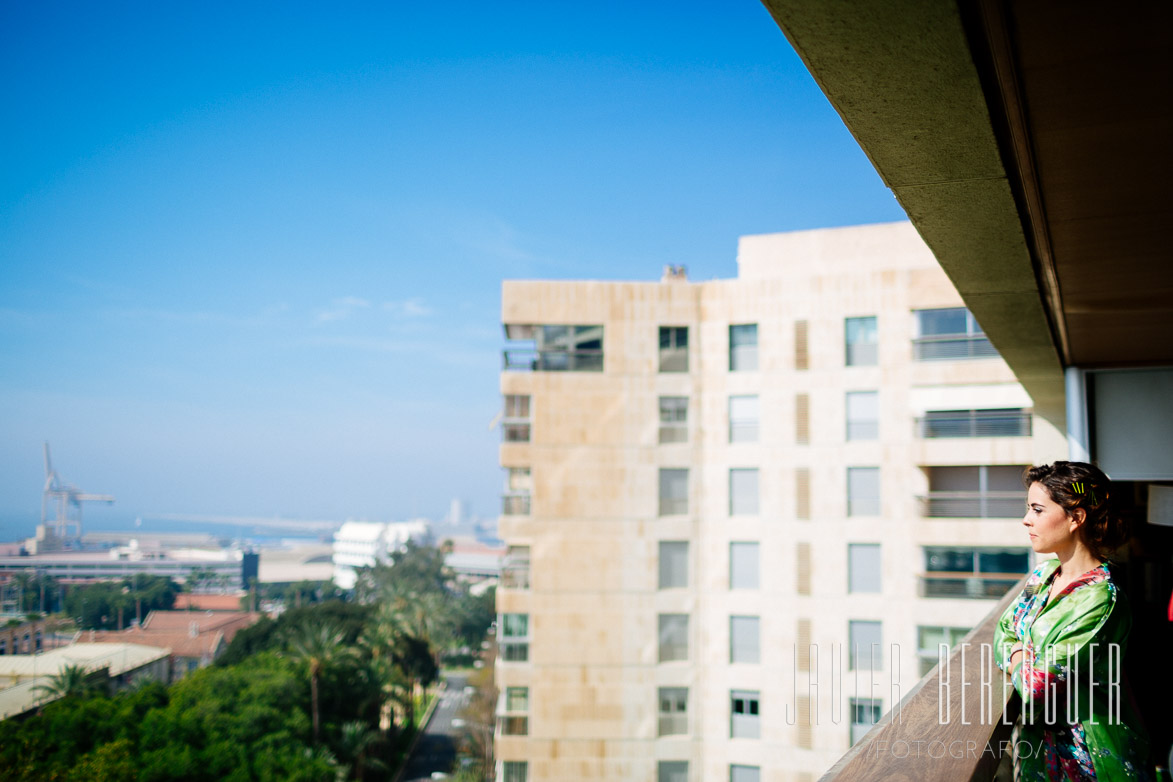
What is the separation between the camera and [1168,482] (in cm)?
493

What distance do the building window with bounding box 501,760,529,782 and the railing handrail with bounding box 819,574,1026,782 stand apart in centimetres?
1983

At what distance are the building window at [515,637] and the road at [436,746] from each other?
43.6 m

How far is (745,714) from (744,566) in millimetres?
3452

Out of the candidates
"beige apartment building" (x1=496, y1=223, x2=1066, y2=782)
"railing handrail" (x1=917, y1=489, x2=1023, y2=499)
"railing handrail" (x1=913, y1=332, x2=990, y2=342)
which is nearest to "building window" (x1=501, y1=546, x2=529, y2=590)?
"beige apartment building" (x1=496, y1=223, x2=1066, y2=782)

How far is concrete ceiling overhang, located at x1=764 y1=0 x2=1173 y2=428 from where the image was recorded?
147 cm

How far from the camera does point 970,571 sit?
63.2 ft

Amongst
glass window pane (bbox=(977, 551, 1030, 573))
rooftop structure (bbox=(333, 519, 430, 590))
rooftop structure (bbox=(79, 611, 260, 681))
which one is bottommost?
rooftop structure (bbox=(333, 519, 430, 590))

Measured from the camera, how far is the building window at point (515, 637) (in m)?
20.4

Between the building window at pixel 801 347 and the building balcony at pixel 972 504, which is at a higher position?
the building window at pixel 801 347

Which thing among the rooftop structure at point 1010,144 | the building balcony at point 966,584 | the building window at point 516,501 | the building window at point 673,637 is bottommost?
the building window at point 673,637

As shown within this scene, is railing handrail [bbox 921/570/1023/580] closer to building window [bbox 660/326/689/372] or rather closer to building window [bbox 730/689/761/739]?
building window [bbox 730/689/761/739]

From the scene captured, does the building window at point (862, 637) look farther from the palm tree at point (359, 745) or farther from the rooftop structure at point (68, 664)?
the rooftop structure at point (68, 664)

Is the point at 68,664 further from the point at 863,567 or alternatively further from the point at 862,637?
the point at 863,567

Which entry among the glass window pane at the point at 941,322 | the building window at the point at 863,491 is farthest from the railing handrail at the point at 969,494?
the glass window pane at the point at 941,322
